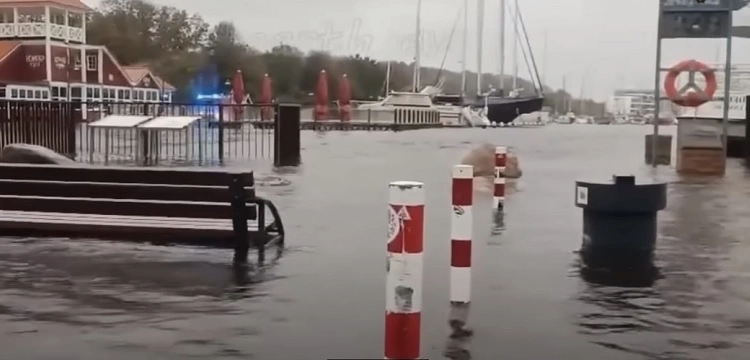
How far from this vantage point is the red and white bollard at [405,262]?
3906 millimetres

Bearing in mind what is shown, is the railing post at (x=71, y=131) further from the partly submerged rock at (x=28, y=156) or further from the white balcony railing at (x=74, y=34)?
the white balcony railing at (x=74, y=34)

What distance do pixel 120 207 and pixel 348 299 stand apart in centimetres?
344

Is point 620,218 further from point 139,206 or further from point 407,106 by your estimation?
point 407,106

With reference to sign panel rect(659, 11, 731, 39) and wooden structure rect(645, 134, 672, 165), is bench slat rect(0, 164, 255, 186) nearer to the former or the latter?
sign panel rect(659, 11, 731, 39)

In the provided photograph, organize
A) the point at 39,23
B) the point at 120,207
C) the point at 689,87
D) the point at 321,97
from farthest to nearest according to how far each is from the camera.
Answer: the point at 321,97
the point at 39,23
the point at 689,87
the point at 120,207

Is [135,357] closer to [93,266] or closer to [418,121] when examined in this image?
[93,266]

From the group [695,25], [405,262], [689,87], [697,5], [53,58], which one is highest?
[697,5]

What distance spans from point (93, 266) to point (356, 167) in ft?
51.6

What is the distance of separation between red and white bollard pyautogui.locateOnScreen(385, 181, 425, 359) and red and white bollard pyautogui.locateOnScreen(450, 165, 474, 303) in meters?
2.93

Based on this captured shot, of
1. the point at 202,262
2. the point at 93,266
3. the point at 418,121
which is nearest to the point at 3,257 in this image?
the point at 93,266

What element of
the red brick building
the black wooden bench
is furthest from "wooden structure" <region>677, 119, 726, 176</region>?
the red brick building

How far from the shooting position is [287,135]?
2439 cm

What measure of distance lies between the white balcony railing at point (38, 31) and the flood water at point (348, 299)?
2487cm

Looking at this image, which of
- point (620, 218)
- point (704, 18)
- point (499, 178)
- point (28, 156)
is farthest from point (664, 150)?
point (620, 218)
